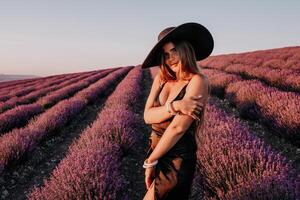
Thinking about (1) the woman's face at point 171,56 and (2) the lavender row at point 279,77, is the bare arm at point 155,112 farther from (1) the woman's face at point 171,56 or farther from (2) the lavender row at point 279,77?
(2) the lavender row at point 279,77

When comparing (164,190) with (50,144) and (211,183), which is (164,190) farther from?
(50,144)

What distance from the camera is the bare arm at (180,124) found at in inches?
60.8

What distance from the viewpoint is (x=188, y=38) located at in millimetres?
1688

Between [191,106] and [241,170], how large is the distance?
181 cm

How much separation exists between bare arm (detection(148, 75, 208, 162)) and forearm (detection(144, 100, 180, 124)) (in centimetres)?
6

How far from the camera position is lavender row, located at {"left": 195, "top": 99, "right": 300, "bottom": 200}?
237 cm

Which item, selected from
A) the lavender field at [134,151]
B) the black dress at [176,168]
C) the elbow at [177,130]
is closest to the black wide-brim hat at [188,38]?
the black dress at [176,168]

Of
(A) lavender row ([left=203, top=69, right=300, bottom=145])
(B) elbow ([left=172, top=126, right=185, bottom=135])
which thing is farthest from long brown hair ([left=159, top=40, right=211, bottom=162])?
(A) lavender row ([left=203, top=69, right=300, bottom=145])

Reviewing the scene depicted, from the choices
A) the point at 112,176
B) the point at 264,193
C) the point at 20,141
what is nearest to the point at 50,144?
the point at 20,141

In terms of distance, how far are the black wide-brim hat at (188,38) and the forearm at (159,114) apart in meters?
0.27

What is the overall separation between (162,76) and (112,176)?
2.07 metres

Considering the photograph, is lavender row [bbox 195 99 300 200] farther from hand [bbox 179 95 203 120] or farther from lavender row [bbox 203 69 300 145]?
lavender row [bbox 203 69 300 145]

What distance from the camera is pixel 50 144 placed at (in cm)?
684

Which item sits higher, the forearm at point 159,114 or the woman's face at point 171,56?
the woman's face at point 171,56
